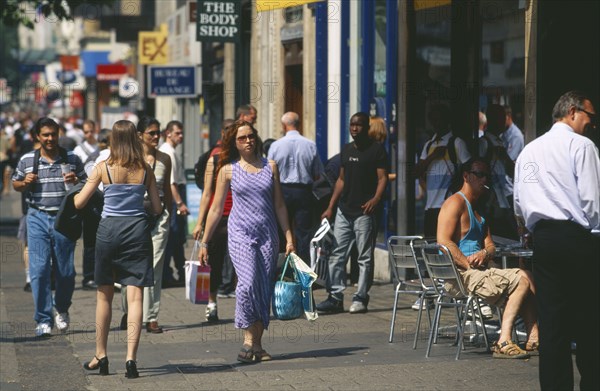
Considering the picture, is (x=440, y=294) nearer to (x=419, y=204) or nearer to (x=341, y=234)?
(x=341, y=234)

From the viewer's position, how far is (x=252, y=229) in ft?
30.8

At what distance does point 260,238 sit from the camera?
9445 millimetres

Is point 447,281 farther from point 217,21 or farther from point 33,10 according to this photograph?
point 33,10

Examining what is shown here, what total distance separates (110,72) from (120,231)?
37.1 m

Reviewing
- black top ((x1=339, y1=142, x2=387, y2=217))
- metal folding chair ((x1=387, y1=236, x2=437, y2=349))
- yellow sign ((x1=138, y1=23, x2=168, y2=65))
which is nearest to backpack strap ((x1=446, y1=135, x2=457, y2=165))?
black top ((x1=339, y1=142, x2=387, y2=217))

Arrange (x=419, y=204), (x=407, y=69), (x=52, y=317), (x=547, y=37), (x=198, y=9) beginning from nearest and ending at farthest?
(x=52, y=317)
(x=547, y=37)
(x=407, y=69)
(x=419, y=204)
(x=198, y=9)

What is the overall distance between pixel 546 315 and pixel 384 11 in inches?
363

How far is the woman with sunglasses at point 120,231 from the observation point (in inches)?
354

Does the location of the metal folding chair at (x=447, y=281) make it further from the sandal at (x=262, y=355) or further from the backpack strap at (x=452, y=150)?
the backpack strap at (x=452, y=150)

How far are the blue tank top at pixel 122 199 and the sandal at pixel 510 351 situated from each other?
282 centimetres

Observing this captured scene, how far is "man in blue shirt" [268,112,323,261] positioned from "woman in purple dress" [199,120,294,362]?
3.50 meters

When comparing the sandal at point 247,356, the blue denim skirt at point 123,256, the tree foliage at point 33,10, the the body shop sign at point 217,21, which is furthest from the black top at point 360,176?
the tree foliage at point 33,10

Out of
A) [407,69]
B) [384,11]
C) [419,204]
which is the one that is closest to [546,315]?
[407,69]

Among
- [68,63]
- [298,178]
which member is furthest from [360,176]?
[68,63]
